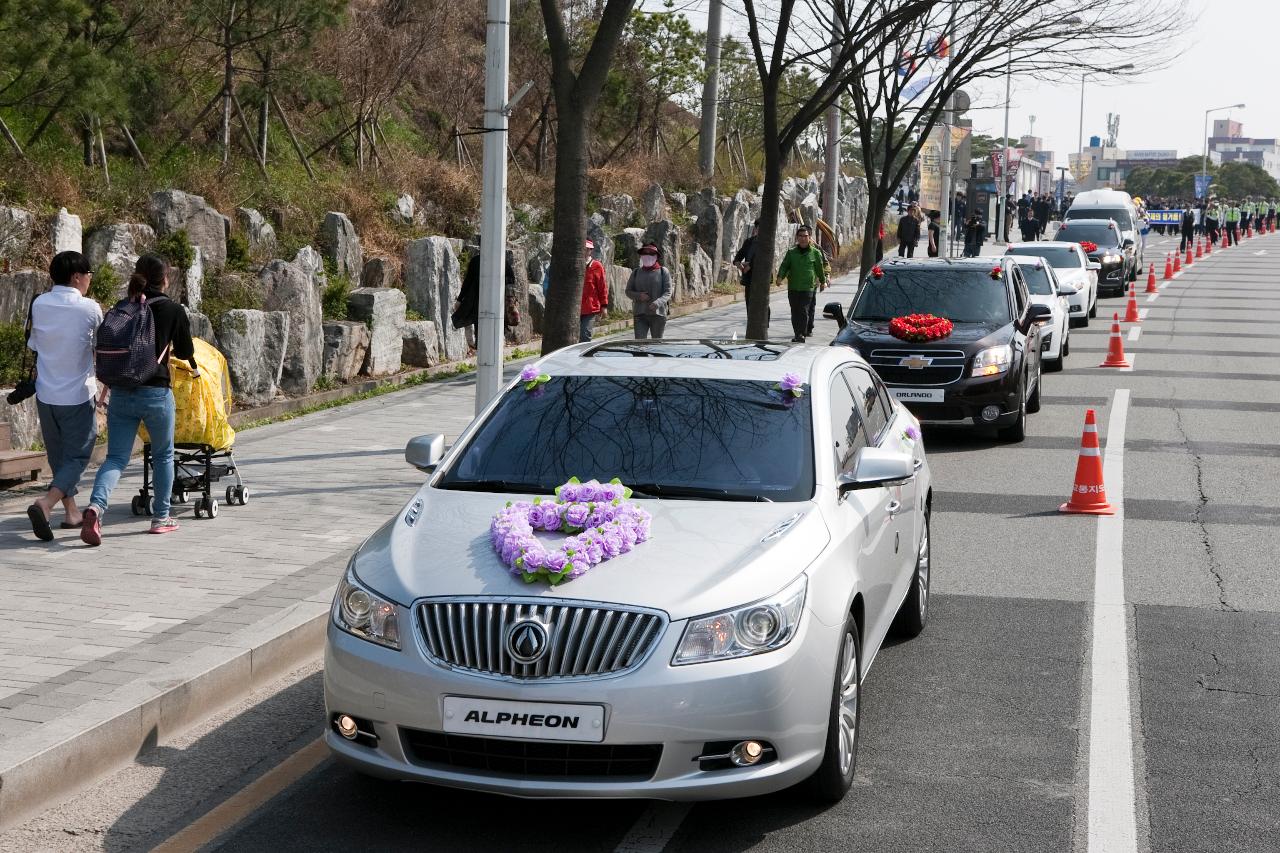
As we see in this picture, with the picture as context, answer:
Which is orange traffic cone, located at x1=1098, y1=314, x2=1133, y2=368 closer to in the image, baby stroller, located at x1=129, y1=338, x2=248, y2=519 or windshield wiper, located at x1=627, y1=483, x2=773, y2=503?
baby stroller, located at x1=129, y1=338, x2=248, y2=519

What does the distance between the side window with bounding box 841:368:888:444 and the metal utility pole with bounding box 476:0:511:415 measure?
13.3 ft

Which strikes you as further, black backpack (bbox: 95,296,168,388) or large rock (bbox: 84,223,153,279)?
large rock (bbox: 84,223,153,279)

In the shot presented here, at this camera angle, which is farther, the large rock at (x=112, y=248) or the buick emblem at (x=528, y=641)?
the large rock at (x=112, y=248)

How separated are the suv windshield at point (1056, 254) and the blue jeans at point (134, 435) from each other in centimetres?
2227

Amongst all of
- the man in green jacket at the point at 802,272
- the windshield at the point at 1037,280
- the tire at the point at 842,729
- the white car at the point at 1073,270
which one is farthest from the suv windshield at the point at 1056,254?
the tire at the point at 842,729

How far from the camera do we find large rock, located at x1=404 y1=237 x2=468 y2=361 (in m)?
18.6

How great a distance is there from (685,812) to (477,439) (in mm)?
1935

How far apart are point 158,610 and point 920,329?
9.04 m

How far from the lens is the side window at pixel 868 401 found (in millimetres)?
7125

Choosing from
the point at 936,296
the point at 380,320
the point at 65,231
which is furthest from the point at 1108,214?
the point at 65,231

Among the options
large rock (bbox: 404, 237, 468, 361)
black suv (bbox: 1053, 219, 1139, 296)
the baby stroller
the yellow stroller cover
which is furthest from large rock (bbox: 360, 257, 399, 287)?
black suv (bbox: 1053, 219, 1139, 296)

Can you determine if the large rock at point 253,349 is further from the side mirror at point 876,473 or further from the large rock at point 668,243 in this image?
the large rock at point 668,243

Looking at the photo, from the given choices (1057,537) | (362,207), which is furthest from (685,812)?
(362,207)

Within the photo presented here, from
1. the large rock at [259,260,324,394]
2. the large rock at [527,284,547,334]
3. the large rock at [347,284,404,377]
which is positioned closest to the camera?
the large rock at [259,260,324,394]
